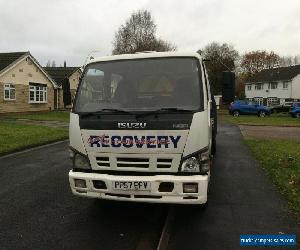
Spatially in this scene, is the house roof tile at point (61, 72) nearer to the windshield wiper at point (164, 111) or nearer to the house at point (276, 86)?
the house at point (276, 86)

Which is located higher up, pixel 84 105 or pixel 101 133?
pixel 84 105

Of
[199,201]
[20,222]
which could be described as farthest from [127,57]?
[20,222]

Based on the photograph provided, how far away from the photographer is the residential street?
5.00 meters

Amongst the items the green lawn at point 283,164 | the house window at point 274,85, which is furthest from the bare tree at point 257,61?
the green lawn at point 283,164

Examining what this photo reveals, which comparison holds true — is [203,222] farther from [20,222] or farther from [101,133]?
[20,222]

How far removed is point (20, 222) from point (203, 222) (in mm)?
2694

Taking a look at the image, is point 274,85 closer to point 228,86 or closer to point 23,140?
point 23,140

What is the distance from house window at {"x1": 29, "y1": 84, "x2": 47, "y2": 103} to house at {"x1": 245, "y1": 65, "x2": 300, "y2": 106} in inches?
1400

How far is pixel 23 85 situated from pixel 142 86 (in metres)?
32.6

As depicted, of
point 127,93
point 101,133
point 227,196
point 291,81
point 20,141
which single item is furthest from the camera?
point 291,81

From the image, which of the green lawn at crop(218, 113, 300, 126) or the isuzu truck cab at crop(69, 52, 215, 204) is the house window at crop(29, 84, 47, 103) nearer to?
the green lawn at crop(218, 113, 300, 126)

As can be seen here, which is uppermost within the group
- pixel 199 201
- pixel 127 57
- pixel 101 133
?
pixel 127 57

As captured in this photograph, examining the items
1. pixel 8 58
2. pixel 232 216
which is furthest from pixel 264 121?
pixel 232 216

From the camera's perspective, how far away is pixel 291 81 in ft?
204
